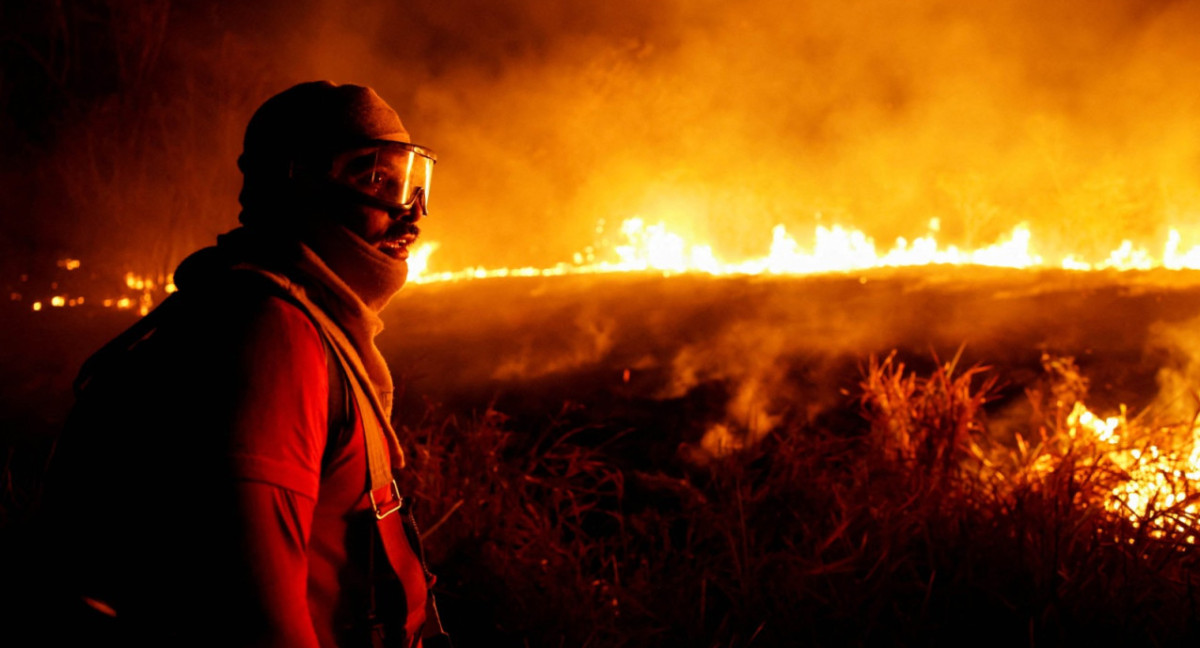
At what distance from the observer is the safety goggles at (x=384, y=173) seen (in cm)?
181

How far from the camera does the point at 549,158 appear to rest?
13984mm

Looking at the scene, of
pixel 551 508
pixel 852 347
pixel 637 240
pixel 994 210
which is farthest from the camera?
pixel 637 240

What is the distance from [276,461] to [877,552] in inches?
128

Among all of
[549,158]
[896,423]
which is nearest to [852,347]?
[896,423]

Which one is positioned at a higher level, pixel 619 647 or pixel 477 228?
pixel 477 228

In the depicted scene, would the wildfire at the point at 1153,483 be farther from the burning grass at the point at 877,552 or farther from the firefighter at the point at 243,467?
the firefighter at the point at 243,467

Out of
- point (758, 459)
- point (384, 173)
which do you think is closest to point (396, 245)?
point (384, 173)

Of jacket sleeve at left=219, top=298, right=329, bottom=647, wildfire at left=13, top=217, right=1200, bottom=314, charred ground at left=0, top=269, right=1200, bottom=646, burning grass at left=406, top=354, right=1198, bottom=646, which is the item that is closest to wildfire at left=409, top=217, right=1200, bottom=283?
wildfire at left=13, top=217, right=1200, bottom=314

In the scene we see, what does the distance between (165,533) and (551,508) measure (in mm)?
4113

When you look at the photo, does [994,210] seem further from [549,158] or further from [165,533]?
[165,533]

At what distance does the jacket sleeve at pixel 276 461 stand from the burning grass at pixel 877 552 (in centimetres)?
199

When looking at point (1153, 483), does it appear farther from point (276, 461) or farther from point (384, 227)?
point (276, 461)

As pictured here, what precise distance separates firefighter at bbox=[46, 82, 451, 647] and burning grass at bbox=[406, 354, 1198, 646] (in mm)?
1787

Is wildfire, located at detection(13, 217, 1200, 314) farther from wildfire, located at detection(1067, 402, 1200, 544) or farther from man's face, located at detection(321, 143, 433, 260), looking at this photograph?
man's face, located at detection(321, 143, 433, 260)
